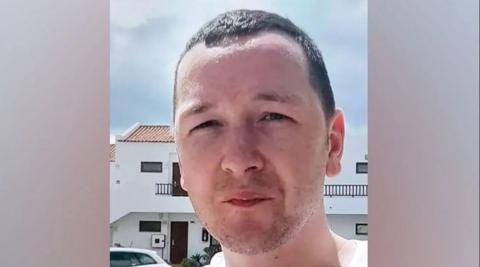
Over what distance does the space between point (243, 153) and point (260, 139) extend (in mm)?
86

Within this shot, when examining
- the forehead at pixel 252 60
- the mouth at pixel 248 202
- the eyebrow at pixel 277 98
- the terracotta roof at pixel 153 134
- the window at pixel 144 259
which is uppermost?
the forehead at pixel 252 60

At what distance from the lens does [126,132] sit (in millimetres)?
2635

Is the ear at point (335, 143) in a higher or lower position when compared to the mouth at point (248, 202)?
higher

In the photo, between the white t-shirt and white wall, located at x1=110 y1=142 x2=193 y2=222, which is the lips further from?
the white t-shirt

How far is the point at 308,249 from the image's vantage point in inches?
98.7

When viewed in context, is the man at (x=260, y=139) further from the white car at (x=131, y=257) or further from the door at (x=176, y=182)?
the white car at (x=131, y=257)

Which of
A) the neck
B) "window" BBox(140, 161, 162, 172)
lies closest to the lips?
the neck

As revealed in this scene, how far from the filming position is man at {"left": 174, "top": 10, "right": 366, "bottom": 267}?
8.00 ft

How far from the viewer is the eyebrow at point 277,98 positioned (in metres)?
2.43

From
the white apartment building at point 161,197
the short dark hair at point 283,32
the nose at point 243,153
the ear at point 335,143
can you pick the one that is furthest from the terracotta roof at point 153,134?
the ear at point 335,143

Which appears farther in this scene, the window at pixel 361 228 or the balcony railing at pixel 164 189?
the balcony railing at pixel 164 189

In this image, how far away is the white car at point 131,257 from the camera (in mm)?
2623

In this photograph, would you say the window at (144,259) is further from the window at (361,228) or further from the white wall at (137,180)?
the window at (361,228)
